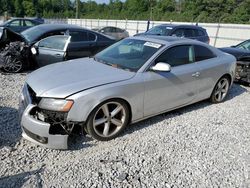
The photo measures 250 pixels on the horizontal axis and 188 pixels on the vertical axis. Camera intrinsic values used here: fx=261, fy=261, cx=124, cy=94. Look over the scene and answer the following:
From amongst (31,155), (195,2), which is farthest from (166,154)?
(195,2)

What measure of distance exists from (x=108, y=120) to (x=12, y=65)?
447cm

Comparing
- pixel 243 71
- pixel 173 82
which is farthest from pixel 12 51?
pixel 243 71

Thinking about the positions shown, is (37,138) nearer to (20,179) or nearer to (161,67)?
(20,179)

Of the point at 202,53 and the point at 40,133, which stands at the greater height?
the point at 202,53

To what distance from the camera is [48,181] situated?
111 inches

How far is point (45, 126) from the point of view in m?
3.10

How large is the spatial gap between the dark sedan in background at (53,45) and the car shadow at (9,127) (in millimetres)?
2704

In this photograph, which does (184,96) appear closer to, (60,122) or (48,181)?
(60,122)

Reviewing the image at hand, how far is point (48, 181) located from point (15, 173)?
41 centimetres

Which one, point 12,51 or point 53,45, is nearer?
point 12,51

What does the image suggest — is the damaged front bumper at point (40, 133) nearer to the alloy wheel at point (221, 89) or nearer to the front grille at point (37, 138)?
the front grille at point (37, 138)

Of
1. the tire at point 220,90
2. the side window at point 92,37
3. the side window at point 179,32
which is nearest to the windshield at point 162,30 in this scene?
the side window at point 179,32

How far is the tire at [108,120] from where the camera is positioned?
3.47 metres

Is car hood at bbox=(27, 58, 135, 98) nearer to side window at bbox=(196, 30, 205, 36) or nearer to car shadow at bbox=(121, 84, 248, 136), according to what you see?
car shadow at bbox=(121, 84, 248, 136)
